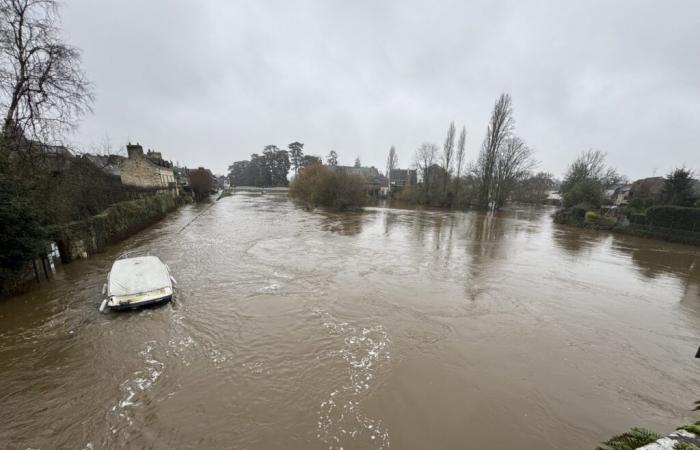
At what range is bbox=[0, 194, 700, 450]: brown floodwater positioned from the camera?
4781 millimetres

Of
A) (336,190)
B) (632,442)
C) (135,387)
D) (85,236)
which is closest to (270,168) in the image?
(336,190)

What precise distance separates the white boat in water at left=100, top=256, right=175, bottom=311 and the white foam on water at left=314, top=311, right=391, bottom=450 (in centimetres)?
515

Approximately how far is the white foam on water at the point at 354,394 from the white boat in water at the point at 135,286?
5.15m

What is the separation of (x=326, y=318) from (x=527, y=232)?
1010 inches

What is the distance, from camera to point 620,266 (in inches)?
627

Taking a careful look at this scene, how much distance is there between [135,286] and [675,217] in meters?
39.5

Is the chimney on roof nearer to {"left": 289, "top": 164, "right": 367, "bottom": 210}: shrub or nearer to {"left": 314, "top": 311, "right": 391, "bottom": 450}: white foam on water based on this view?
{"left": 289, "top": 164, "right": 367, "bottom": 210}: shrub

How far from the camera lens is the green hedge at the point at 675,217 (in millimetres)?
23844

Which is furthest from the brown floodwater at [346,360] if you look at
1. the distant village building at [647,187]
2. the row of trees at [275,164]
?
the row of trees at [275,164]

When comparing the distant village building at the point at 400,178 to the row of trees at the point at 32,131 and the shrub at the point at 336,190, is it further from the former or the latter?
the row of trees at the point at 32,131

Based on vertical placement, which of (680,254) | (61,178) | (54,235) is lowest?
(680,254)

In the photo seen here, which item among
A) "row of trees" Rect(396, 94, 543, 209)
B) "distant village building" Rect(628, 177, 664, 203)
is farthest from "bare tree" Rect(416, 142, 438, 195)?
"distant village building" Rect(628, 177, 664, 203)

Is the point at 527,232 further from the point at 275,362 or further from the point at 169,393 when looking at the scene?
the point at 169,393

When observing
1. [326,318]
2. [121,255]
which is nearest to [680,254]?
[326,318]
